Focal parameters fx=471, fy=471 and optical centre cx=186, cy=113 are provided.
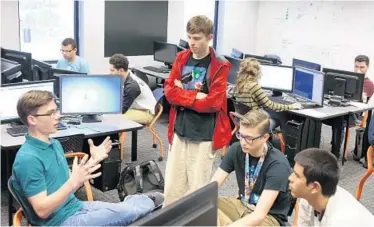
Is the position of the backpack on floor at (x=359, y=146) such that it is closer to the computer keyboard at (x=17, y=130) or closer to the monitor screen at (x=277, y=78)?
the monitor screen at (x=277, y=78)

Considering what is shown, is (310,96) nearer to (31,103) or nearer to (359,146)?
(359,146)

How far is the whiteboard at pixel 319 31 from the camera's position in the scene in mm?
7062

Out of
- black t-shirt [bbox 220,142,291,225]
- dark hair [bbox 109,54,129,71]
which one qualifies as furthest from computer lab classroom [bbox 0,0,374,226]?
black t-shirt [bbox 220,142,291,225]

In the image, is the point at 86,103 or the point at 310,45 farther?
the point at 310,45

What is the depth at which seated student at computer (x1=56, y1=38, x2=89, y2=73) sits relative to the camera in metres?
5.41

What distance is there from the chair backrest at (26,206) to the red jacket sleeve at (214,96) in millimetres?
1187

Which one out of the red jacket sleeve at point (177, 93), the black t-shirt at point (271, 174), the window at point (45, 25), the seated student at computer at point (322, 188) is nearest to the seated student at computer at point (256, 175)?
the black t-shirt at point (271, 174)

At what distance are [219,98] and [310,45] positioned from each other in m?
5.21

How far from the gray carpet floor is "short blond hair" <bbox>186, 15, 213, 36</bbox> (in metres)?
1.02

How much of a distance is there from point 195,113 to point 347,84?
9.23 ft

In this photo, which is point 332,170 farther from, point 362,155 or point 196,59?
point 362,155

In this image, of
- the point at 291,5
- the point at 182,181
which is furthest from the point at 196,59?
the point at 291,5

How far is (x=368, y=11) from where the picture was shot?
22.8 ft

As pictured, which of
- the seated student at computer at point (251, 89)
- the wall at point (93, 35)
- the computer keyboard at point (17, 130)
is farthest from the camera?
the wall at point (93, 35)
